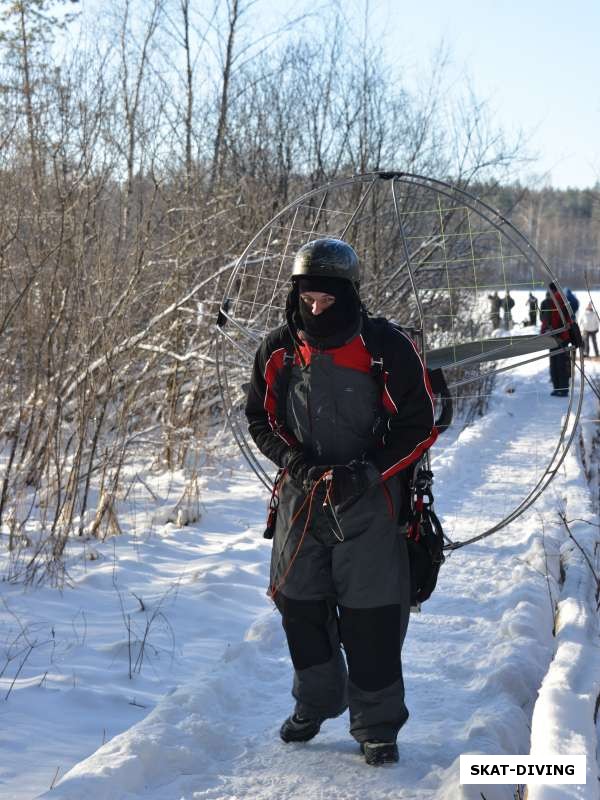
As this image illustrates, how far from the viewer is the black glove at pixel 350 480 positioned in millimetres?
3412

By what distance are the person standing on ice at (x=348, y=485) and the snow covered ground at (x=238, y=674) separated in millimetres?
330

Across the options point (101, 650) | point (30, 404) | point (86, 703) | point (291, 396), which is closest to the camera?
point (291, 396)

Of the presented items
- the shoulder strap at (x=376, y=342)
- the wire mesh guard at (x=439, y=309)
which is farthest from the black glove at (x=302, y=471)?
the wire mesh guard at (x=439, y=309)

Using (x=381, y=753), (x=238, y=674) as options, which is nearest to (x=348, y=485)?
(x=381, y=753)

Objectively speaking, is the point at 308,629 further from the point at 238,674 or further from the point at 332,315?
the point at 332,315

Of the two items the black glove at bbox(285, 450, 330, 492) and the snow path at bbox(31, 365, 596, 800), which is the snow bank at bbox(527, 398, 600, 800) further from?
the black glove at bbox(285, 450, 330, 492)

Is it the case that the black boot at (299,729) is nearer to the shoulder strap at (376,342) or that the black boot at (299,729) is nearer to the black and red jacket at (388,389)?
the black and red jacket at (388,389)

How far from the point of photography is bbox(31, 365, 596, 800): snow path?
335 cm

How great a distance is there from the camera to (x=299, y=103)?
1469 centimetres

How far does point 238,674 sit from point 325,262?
2069 millimetres

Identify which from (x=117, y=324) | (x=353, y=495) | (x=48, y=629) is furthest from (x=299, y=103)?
(x=353, y=495)

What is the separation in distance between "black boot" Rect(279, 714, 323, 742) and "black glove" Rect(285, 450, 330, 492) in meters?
0.95

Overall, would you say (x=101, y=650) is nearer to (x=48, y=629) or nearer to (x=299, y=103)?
(x=48, y=629)

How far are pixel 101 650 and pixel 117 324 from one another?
117 inches
